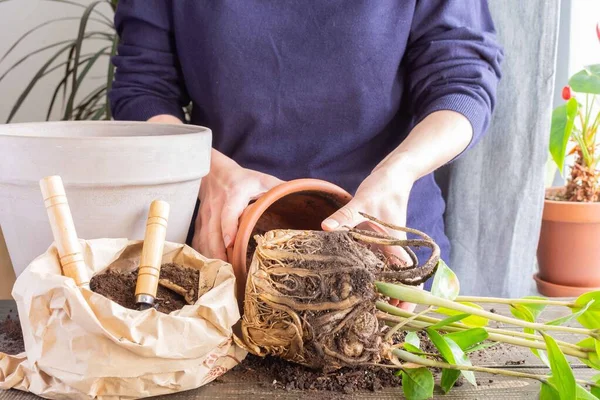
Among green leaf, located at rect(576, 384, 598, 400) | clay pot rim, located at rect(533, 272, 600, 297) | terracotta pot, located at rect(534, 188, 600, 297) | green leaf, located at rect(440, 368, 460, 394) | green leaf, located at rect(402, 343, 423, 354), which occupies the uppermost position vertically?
green leaf, located at rect(576, 384, 598, 400)

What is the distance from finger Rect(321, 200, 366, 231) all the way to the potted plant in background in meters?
0.92

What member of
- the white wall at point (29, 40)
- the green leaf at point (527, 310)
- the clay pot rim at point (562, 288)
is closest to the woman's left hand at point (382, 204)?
the green leaf at point (527, 310)

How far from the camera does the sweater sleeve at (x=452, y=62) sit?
0.87 meters

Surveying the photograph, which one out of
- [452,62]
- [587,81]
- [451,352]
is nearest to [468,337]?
[451,352]

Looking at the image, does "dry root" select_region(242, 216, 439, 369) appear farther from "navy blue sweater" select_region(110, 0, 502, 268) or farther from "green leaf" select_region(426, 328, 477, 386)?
"navy blue sweater" select_region(110, 0, 502, 268)

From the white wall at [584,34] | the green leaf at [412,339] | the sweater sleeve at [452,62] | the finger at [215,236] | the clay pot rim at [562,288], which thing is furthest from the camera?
the white wall at [584,34]

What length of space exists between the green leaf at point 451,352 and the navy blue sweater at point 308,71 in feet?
1.41

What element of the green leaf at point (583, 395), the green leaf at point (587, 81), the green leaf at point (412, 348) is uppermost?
the green leaf at point (587, 81)

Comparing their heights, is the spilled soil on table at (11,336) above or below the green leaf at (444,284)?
below

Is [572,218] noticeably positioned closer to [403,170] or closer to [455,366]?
[403,170]

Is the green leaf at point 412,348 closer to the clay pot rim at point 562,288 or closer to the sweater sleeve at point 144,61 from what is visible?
the sweater sleeve at point 144,61

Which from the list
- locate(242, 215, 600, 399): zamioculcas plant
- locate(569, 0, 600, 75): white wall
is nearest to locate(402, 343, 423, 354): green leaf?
locate(242, 215, 600, 399): zamioculcas plant

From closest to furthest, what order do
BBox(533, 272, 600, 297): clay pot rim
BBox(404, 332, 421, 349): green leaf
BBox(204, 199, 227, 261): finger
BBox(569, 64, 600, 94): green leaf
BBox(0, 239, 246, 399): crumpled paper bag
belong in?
BBox(0, 239, 246, 399): crumpled paper bag, BBox(404, 332, 421, 349): green leaf, BBox(204, 199, 227, 261): finger, BBox(569, 64, 600, 94): green leaf, BBox(533, 272, 600, 297): clay pot rim

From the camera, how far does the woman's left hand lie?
59 cm
